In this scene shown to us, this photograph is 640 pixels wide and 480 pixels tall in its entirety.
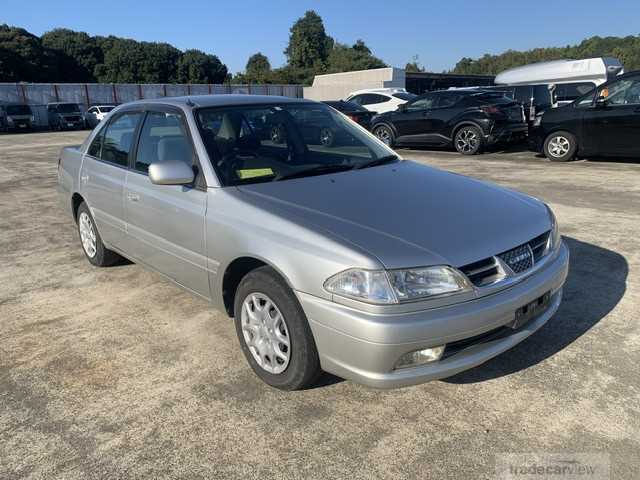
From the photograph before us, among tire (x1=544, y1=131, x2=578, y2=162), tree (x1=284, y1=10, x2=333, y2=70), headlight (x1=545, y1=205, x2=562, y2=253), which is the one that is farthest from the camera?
tree (x1=284, y1=10, x2=333, y2=70)

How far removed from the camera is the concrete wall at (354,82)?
1404 inches

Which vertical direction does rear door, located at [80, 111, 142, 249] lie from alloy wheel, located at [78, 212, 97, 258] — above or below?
above

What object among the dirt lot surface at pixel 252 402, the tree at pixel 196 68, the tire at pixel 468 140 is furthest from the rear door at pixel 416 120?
the tree at pixel 196 68

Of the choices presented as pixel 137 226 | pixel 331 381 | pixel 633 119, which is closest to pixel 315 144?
pixel 137 226

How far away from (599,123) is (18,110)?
29.5 meters

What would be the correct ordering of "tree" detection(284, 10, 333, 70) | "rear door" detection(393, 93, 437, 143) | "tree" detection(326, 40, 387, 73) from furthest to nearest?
1. "tree" detection(284, 10, 333, 70)
2. "tree" detection(326, 40, 387, 73)
3. "rear door" detection(393, 93, 437, 143)

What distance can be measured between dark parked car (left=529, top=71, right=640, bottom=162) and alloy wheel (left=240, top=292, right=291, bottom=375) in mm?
8958

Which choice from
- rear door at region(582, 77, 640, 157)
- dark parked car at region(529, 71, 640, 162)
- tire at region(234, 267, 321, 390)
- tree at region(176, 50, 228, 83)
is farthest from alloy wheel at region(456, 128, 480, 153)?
tree at region(176, 50, 228, 83)

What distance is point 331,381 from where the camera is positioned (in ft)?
9.69

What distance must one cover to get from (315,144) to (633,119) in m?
7.85

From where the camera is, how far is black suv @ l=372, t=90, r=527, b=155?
11.7 meters

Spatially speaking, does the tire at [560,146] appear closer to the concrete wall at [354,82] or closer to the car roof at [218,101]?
the car roof at [218,101]

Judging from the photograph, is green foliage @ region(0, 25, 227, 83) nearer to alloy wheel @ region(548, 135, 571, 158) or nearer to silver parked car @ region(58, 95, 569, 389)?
alloy wheel @ region(548, 135, 571, 158)

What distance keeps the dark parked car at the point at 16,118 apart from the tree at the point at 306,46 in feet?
194
